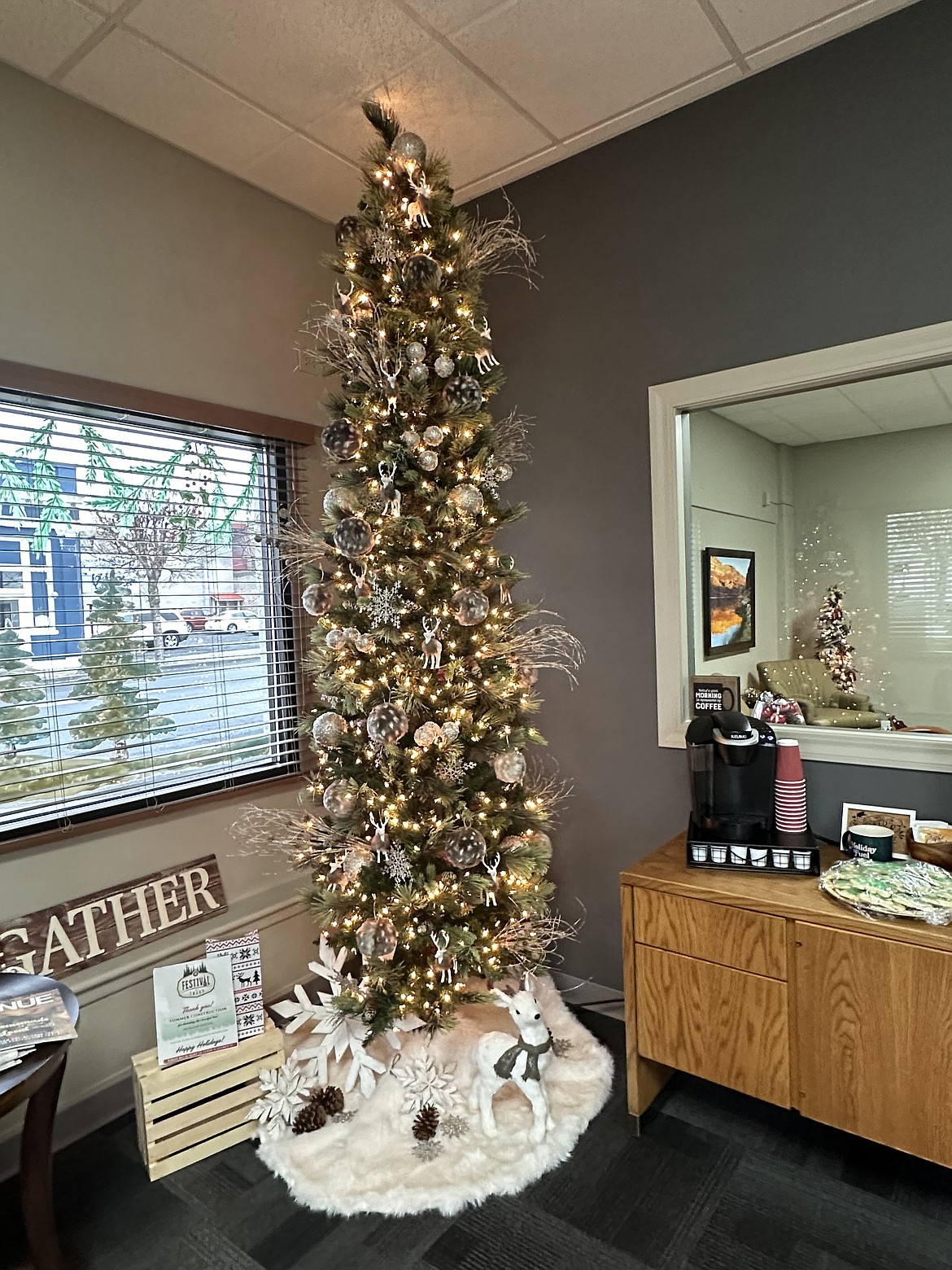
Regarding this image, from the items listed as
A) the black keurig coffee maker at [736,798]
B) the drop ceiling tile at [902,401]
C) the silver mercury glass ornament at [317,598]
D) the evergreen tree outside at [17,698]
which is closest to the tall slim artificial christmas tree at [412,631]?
the silver mercury glass ornament at [317,598]

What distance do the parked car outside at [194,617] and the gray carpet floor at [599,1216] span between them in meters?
1.51

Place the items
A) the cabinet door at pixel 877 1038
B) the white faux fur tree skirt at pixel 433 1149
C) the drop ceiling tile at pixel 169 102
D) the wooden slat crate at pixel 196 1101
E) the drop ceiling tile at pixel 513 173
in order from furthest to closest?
the drop ceiling tile at pixel 513 173
the drop ceiling tile at pixel 169 102
the wooden slat crate at pixel 196 1101
the white faux fur tree skirt at pixel 433 1149
the cabinet door at pixel 877 1038

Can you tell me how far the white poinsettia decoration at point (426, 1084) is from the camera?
2051 mm

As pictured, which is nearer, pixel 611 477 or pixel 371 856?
pixel 371 856

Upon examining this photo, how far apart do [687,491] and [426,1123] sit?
6.64ft

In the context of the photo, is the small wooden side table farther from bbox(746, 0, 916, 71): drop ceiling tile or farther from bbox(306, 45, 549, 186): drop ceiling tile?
bbox(746, 0, 916, 71): drop ceiling tile

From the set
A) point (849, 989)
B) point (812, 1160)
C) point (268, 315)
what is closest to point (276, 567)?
point (268, 315)

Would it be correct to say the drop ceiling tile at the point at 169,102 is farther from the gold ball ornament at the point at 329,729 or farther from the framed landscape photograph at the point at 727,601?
the framed landscape photograph at the point at 727,601

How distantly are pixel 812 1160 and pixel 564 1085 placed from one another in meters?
0.67

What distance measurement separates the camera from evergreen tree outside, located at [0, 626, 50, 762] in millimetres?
2002

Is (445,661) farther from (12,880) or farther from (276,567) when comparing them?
(12,880)

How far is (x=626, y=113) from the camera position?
233 centimetres

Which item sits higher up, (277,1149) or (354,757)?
(354,757)

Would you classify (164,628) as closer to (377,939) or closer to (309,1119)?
(377,939)
